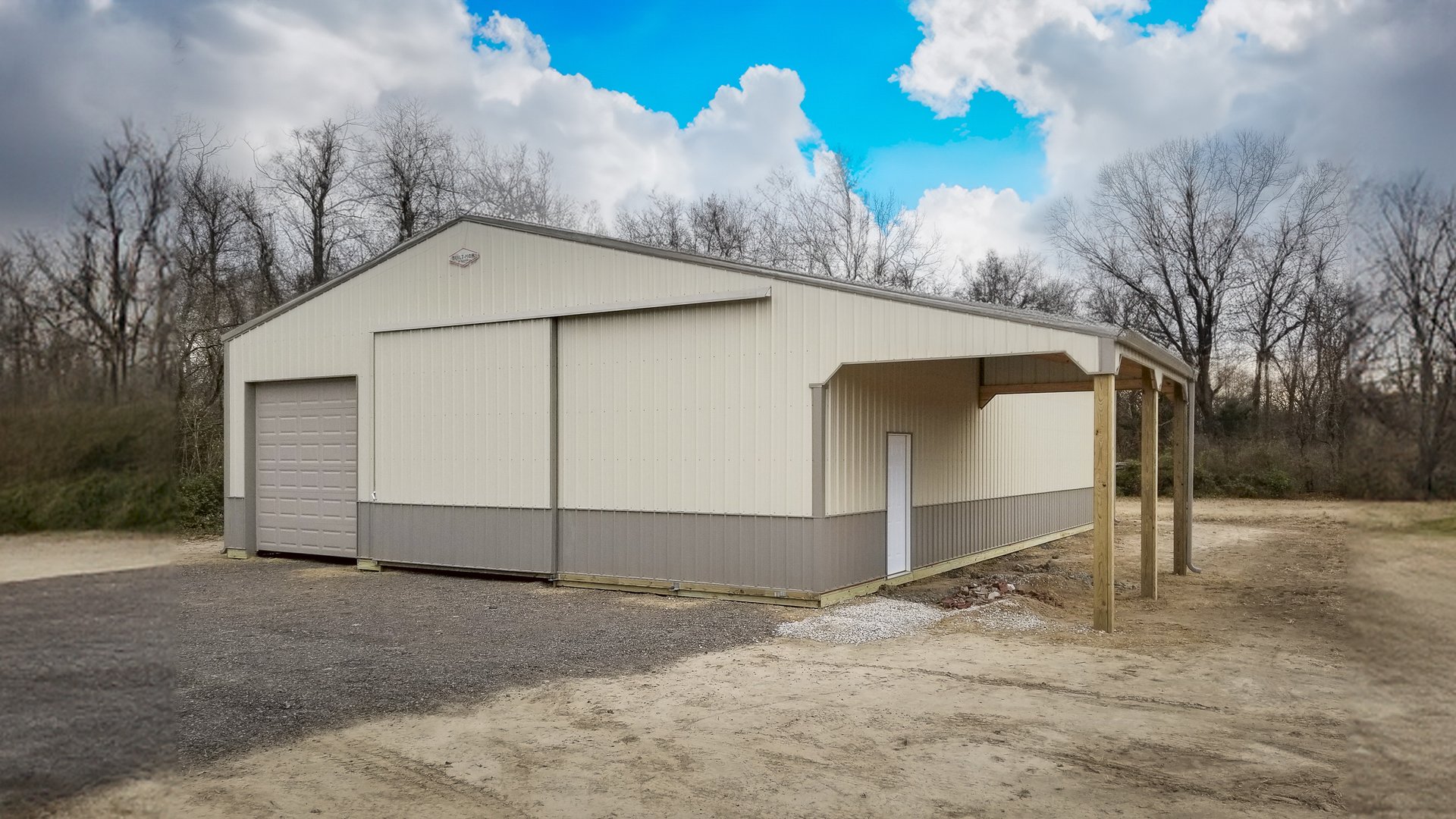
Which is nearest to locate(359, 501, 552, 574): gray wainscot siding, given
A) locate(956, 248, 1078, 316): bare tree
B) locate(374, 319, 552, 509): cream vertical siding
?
locate(374, 319, 552, 509): cream vertical siding

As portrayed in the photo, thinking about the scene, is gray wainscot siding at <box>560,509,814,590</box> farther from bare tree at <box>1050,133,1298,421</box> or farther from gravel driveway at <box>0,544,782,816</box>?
bare tree at <box>1050,133,1298,421</box>

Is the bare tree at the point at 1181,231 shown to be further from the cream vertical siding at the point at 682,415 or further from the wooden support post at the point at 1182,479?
the cream vertical siding at the point at 682,415

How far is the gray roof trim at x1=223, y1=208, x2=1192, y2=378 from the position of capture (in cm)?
842

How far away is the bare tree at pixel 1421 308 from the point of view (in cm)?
648

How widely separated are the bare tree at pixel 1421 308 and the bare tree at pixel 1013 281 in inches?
1024

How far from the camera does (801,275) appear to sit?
9.59m

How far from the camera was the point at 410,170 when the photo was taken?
27.5 meters

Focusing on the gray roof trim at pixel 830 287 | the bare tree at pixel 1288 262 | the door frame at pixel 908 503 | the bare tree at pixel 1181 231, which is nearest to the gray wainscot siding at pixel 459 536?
the gray roof trim at pixel 830 287

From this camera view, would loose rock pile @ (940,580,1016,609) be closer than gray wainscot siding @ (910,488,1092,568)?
Yes

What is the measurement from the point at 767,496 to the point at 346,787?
19.1 ft

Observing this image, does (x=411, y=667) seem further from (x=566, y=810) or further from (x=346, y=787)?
(x=566, y=810)

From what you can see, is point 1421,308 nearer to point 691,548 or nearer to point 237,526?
point 691,548

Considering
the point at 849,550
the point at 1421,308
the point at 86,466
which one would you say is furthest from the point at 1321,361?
the point at 86,466

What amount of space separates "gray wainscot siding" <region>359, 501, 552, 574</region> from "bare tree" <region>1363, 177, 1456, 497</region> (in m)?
8.23
